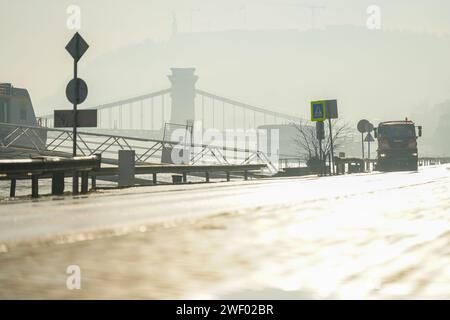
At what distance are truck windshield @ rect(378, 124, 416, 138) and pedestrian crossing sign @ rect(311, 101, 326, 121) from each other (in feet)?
31.4

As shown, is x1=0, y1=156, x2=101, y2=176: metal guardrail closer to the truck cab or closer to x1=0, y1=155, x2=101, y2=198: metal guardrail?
x1=0, y1=155, x2=101, y2=198: metal guardrail

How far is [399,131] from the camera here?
48656mm

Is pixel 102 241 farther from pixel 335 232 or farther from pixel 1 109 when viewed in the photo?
pixel 1 109

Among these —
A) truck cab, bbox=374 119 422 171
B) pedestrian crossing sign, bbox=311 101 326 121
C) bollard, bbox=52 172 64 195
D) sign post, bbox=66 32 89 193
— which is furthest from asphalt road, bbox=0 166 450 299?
truck cab, bbox=374 119 422 171

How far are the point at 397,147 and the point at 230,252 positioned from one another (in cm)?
4270

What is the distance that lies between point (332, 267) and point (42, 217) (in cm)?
606

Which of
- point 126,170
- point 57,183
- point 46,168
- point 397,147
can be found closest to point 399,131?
point 397,147

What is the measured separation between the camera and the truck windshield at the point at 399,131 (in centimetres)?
4856

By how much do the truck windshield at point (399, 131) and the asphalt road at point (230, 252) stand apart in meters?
37.2

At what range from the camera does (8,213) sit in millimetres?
11836

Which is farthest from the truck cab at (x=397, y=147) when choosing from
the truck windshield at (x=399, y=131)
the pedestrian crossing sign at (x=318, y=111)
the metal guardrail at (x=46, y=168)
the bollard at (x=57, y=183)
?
the bollard at (x=57, y=183)
